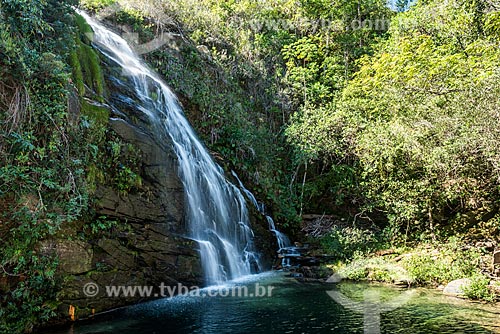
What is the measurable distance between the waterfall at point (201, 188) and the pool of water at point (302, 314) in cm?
132

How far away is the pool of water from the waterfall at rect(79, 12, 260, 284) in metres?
1.32

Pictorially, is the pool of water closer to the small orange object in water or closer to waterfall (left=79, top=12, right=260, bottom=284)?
the small orange object in water

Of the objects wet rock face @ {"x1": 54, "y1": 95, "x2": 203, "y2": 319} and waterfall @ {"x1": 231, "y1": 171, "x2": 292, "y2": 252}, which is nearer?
wet rock face @ {"x1": 54, "y1": 95, "x2": 203, "y2": 319}

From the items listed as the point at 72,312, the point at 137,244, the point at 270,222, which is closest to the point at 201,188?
the point at 137,244

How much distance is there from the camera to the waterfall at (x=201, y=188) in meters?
10.5

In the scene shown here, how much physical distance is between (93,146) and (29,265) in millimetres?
2730

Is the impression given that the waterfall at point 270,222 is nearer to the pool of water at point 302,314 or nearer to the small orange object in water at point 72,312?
the pool of water at point 302,314

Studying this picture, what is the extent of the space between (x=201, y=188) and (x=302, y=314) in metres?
5.16

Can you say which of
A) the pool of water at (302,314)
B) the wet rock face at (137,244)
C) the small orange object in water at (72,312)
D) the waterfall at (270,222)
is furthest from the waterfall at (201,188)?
the small orange object in water at (72,312)

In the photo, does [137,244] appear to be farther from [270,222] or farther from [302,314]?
[270,222]

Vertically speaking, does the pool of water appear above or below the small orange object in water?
below

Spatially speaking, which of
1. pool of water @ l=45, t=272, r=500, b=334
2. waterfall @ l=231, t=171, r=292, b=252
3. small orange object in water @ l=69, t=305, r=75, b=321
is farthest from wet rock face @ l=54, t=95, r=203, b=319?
waterfall @ l=231, t=171, r=292, b=252

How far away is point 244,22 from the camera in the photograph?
22422mm

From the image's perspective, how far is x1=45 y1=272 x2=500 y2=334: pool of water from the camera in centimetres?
668
